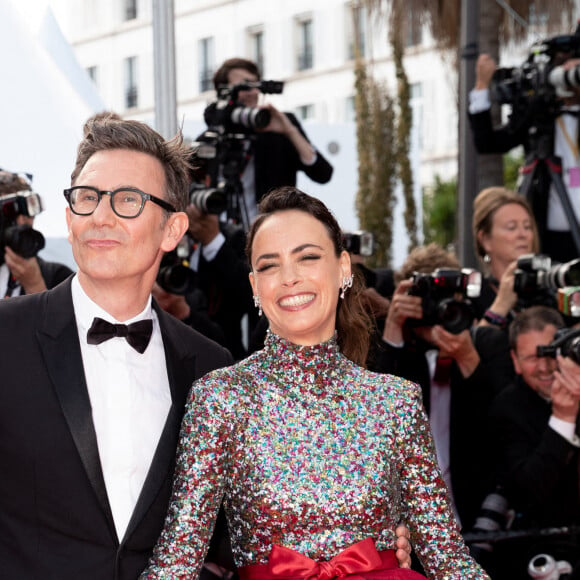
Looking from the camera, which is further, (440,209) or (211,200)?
(440,209)

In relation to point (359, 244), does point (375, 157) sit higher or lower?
higher

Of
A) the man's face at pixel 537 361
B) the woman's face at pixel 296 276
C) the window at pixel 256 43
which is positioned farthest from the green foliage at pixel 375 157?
the woman's face at pixel 296 276

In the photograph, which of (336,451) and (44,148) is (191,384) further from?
(44,148)

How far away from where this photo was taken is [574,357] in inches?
164

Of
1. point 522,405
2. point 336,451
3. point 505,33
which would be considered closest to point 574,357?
point 522,405

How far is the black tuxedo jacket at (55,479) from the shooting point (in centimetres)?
248

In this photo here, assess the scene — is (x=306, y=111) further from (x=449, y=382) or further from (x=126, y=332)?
(x=126, y=332)

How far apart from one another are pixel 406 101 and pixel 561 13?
8800 millimetres

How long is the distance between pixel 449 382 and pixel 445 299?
0.39 metres

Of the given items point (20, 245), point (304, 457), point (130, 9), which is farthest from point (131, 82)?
point (304, 457)

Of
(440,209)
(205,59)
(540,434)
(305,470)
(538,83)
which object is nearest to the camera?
(305,470)

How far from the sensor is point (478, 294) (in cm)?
482

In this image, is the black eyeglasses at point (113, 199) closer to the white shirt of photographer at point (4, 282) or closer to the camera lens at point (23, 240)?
the camera lens at point (23, 240)

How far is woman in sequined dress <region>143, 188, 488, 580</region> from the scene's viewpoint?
8.46ft
